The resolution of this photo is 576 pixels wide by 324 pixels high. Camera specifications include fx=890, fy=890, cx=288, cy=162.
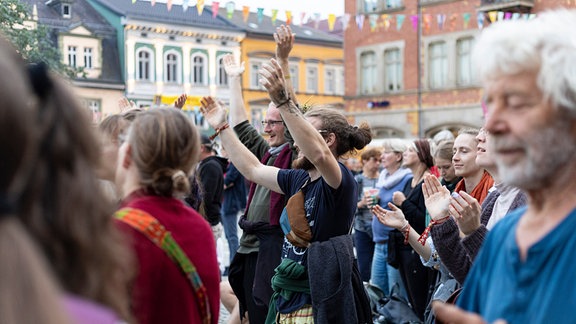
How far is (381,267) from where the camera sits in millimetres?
8648

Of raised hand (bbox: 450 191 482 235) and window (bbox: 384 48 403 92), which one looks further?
window (bbox: 384 48 403 92)

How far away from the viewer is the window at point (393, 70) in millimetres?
36084

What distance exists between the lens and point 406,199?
786 cm

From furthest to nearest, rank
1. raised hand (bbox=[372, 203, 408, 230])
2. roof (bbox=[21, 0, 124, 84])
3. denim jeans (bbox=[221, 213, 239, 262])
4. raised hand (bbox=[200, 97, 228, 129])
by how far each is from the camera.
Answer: roof (bbox=[21, 0, 124, 84]) < denim jeans (bbox=[221, 213, 239, 262]) < raised hand (bbox=[372, 203, 408, 230]) < raised hand (bbox=[200, 97, 228, 129])

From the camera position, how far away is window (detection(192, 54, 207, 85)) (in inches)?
1759

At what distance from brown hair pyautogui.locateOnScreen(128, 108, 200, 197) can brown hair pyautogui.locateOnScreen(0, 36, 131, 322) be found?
1.19 meters

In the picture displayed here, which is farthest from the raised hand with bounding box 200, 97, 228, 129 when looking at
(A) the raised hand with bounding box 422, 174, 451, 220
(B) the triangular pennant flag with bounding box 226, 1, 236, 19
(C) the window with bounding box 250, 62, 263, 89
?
(C) the window with bounding box 250, 62, 263, 89

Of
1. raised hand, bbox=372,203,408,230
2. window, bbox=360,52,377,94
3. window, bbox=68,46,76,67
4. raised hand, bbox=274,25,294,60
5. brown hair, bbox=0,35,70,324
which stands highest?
window, bbox=68,46,76,67

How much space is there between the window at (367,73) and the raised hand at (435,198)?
33540 millimetres

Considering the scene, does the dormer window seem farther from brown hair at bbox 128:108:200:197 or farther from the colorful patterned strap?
the colorful patterned strap

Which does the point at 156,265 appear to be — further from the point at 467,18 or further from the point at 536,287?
the point at 467,18

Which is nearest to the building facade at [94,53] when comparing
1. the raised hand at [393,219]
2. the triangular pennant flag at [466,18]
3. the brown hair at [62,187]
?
the triangular pennant flag at [466,18]

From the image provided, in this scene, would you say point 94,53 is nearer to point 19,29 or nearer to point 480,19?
point 480,19

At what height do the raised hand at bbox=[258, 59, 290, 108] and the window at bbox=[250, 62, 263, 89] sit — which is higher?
the window at bbox=[250, 62, 263, 89]
